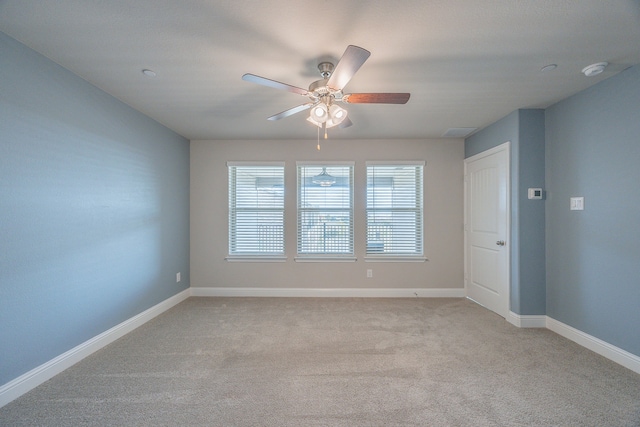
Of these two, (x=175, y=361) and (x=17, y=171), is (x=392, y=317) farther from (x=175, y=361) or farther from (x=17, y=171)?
(x=17, y=171)

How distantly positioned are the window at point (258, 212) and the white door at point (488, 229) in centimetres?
294

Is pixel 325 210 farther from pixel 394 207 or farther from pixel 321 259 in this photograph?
pixel 394 207

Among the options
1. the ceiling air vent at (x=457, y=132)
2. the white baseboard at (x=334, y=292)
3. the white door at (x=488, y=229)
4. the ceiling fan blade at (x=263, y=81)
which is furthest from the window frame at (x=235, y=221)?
the white door at (x=488, y=229)

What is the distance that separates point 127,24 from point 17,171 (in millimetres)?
1311

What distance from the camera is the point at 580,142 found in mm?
2600

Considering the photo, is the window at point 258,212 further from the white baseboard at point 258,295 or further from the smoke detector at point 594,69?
the smoke detector at point 594,69

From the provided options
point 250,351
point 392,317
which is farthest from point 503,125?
point 250,351

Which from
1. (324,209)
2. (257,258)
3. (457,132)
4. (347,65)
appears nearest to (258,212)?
(257,258)

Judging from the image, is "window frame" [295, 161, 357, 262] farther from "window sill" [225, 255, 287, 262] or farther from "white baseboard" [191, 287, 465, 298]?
"white baseboard" [191, 287, 465, 298]

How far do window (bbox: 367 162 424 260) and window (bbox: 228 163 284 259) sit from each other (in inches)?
58.2

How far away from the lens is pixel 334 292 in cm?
409

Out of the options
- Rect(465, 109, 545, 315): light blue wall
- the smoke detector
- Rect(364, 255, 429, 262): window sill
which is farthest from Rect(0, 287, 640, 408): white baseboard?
the smoke detector

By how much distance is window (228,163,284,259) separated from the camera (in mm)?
4191

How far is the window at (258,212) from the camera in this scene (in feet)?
13.8
